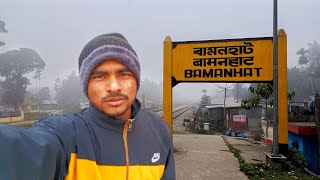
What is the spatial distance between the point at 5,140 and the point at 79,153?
42 cm

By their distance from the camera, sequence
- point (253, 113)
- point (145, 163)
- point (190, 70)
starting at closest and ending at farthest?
point (145, 163)
point (190, 70)
point (253, 113)

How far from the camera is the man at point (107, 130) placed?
1.11m

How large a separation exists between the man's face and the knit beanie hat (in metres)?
0.02

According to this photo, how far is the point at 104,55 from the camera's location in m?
1.29

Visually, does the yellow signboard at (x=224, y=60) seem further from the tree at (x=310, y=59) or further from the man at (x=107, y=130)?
the tree at (x=310, y=59)

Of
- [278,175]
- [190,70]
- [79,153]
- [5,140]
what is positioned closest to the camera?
[5,140]

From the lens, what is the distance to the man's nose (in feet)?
4.16

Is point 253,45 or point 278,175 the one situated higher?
point 253,45

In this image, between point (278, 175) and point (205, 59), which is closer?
point (278, 175)

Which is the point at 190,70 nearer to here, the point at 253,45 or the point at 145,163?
the point at 253,45

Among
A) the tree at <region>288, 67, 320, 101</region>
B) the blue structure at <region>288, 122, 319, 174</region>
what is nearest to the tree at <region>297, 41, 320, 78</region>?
the tree at <region>288, 67, 320, 101</region>

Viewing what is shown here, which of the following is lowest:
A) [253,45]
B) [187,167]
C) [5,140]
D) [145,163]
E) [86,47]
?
[187,167]

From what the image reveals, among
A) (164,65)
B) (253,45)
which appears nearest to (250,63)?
(253,45)

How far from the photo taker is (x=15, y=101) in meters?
23.1
